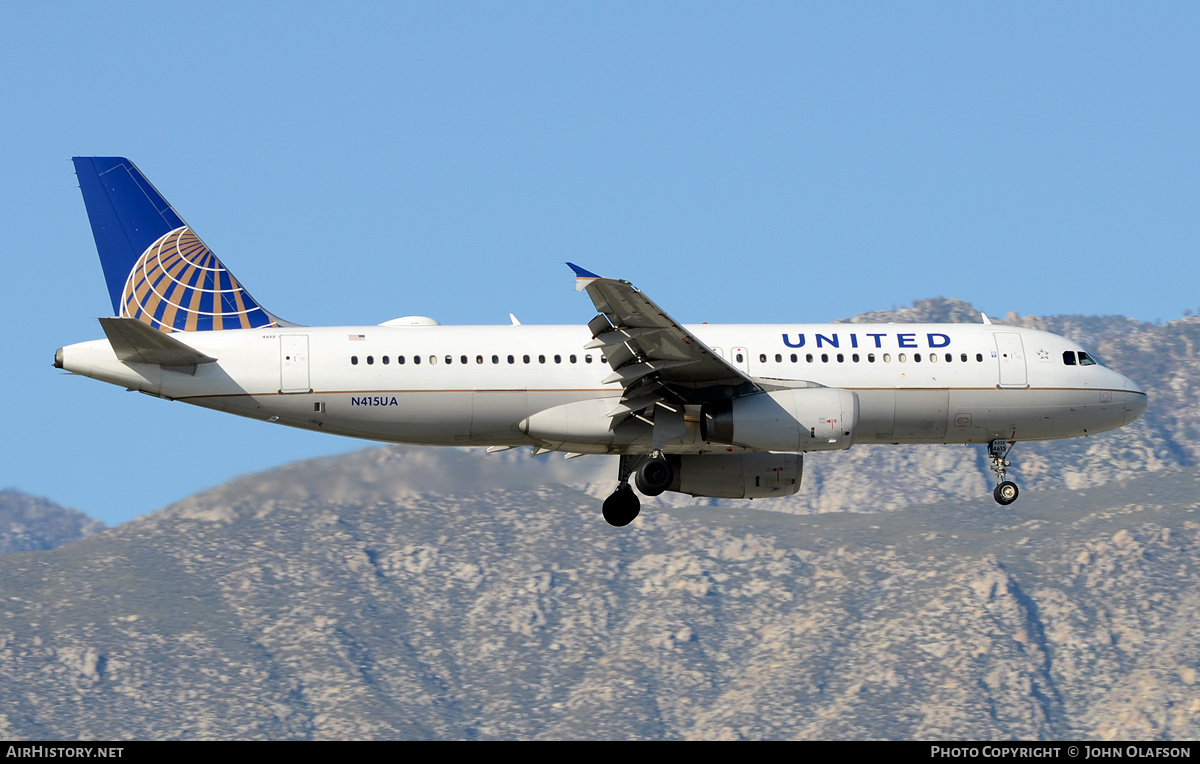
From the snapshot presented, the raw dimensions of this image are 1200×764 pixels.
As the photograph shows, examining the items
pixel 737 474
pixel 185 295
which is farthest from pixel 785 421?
pixel 185 295

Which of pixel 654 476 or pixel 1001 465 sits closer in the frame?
pixel 654 476

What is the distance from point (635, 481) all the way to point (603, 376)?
9.80 ft

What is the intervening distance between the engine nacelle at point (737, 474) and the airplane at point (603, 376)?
0.14ft

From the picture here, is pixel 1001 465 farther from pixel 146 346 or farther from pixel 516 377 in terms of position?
pixel 146 346

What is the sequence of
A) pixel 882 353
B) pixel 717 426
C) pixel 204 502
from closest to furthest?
1. pixel 717 426
2. pixel 882 353
3. pixel 204 502

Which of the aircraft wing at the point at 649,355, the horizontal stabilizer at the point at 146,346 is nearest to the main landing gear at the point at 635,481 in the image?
the aircraft wing at the point at 649,355

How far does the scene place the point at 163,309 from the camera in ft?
135

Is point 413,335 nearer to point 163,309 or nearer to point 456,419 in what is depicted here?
point 456,419

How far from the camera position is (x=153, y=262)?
42062 millimetres

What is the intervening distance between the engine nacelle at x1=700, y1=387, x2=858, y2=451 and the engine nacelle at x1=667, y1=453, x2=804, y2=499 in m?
3.61
